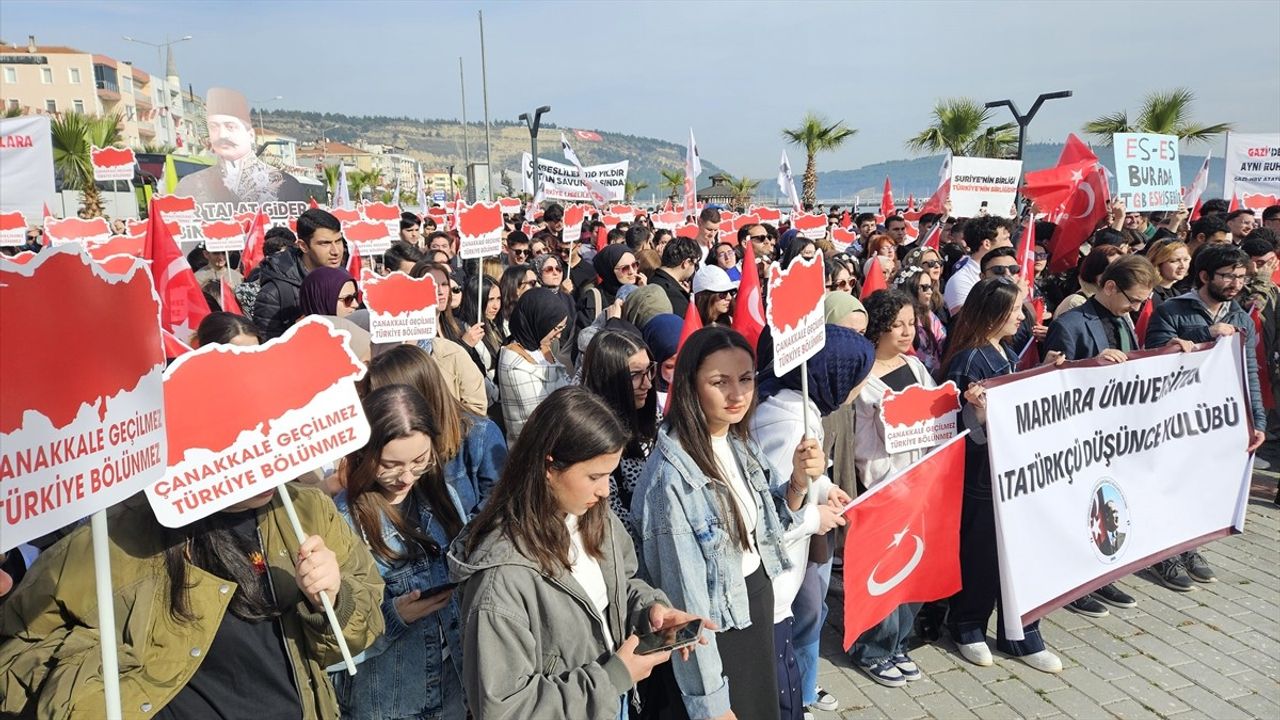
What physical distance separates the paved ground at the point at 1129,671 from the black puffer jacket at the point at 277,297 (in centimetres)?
462

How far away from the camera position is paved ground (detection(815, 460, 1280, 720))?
12.2 feet

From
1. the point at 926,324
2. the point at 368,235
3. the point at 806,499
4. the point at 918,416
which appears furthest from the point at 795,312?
the point at 368,235

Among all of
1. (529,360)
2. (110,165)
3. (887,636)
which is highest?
(110,165)

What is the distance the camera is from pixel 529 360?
4.43 metres

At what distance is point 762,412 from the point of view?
131 inches

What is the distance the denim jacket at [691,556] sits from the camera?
2469 millimetres

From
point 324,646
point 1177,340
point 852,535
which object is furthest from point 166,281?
point 1177,340

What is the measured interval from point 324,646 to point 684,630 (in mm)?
953

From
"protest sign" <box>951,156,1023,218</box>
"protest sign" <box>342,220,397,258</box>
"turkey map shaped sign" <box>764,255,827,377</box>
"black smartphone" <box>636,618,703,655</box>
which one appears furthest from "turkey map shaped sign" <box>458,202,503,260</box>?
"protest sign" <box>951,156,1023,218</box>

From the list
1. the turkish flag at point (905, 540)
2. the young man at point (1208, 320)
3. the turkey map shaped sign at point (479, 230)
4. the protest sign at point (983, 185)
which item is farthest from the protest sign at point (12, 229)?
the protest sign at point (983, 185)

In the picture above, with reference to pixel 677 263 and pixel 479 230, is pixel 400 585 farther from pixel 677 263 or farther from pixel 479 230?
pixel 479 230

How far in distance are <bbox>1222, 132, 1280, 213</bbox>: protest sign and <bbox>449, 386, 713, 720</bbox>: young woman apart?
41.3 ft

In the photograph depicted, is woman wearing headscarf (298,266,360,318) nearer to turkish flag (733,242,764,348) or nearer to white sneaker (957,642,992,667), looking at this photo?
turkish flag (733,242,764,348)

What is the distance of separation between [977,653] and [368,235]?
7.73 m
